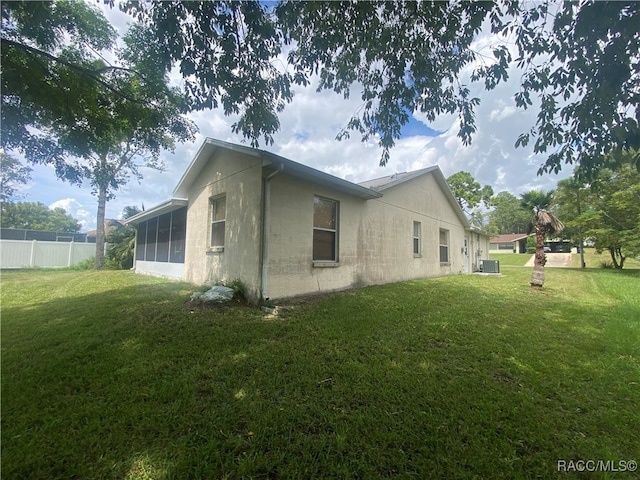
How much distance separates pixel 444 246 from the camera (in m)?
13.2

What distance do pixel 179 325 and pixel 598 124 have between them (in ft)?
20.3

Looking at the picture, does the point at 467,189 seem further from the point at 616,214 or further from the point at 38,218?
the point at 38,218

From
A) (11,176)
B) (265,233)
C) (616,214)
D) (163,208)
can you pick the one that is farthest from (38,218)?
(616,214)

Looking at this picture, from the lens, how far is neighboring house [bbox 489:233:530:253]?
4125 centimetres

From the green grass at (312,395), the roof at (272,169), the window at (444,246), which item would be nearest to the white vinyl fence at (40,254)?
the roof at (272,169)

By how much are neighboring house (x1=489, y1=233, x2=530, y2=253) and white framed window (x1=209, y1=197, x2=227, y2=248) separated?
146 feet

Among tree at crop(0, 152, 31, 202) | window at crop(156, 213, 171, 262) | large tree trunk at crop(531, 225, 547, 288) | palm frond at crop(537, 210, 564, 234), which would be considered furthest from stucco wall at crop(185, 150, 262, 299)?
palm frond at crop(537, 210, 564, 234)

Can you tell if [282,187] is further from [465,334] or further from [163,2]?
[465,334]

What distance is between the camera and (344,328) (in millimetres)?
4473

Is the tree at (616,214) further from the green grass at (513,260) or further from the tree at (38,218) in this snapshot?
the tree at (38,218)

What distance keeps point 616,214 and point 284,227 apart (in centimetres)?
2250

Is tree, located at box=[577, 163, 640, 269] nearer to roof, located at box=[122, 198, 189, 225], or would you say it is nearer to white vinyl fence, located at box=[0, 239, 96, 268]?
roof, located at box=[122, 198, 189, 225]

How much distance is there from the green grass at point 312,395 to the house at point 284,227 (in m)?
1.71

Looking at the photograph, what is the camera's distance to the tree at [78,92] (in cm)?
453
